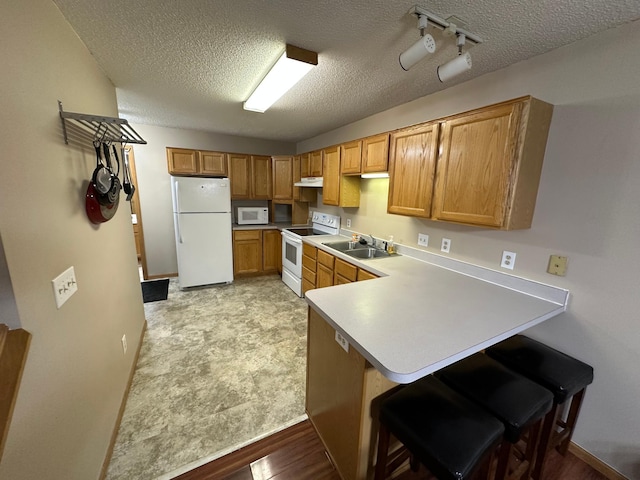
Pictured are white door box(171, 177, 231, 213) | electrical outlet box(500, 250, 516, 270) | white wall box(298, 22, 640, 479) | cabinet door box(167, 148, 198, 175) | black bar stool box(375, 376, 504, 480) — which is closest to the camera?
black bar stool box(375, 376, 504, 480)

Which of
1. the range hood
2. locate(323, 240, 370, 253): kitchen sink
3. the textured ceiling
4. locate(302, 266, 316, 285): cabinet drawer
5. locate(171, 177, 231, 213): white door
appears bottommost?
locate(302, 266, 316, 285): cabinet drawer

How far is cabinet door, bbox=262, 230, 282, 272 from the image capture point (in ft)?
14.4

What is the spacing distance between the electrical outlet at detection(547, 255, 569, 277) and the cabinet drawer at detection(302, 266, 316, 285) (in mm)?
2288

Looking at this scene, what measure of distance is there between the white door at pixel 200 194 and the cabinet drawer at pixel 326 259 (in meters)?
1.73

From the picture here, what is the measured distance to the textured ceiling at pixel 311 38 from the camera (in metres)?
1.22

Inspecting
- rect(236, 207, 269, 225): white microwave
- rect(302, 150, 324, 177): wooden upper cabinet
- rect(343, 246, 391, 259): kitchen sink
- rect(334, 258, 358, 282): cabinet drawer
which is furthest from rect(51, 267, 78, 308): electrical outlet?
rect(236, 207, 269, 225): white microwave

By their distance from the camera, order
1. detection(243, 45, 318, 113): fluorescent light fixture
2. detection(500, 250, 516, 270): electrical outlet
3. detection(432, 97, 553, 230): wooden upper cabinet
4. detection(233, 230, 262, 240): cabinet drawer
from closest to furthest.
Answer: detection(432, 97, 553, 230): wooden upper cabinet
detection(243, 45, 318, 113): fluorescent light fixture
detection(500, 250, 516, 270): electrical outlet
detection(233, 230, 262, 240): cabinet drawer

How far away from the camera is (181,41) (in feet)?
5.11

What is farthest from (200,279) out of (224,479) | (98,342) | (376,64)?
(376,64)

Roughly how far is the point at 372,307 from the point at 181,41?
6.45ft

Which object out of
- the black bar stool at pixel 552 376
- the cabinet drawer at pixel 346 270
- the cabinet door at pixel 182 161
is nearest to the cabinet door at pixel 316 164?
the cabinet drawer at pixel 346 270

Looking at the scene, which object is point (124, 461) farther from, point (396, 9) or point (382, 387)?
point (396, 9)

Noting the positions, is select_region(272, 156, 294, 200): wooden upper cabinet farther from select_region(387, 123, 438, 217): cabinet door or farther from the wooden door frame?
select_region(387, 123, 438, 217): cabinet door

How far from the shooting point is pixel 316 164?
3662 mm
